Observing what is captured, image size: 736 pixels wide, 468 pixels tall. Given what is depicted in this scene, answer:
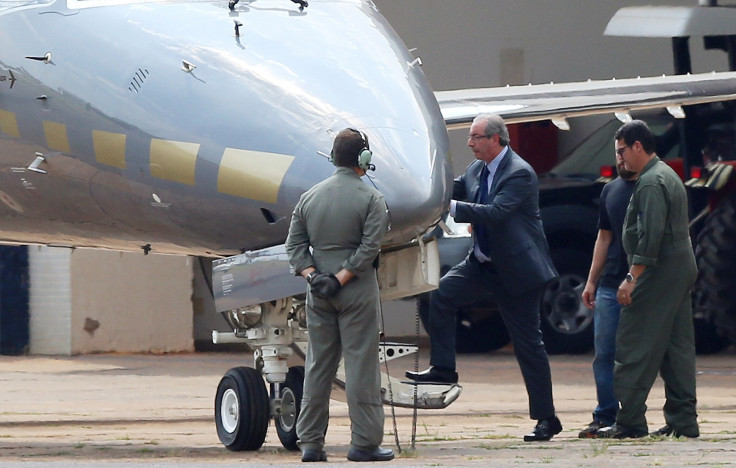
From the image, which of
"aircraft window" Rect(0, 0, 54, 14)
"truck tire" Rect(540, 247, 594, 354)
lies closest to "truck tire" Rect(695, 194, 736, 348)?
"truck tire" Rect(540, 247, 594, 354)

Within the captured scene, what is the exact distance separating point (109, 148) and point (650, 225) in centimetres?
281

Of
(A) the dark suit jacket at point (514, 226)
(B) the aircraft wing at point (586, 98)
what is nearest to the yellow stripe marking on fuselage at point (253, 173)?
(A) the dark suit jacket at point (514, 226)

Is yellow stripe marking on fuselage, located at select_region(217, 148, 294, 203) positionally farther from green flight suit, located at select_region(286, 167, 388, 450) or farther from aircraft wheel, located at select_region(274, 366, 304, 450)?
aircraft wheel, located at select_region(274, 366, 304, 450)

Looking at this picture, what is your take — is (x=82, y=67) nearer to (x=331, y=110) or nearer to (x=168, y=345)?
(x=331, y=110)

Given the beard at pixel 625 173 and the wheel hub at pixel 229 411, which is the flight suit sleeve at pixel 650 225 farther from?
the wheel hub at pixel 229 411

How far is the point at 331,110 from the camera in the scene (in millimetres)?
8000

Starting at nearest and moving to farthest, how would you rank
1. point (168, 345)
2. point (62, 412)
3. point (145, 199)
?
1. point (145, 199)
2. point (62, 412)
3. point (168, 345)

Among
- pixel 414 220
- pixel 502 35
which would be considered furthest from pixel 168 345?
pixel 414 220

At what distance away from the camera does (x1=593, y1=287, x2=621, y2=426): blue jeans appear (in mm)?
9484

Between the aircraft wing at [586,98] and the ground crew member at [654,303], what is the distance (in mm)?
3828

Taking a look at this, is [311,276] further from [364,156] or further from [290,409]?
[290,409]

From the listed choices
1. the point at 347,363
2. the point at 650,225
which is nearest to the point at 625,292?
the point at 650,225

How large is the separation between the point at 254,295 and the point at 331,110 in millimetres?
947

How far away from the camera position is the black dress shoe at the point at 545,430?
920cm
